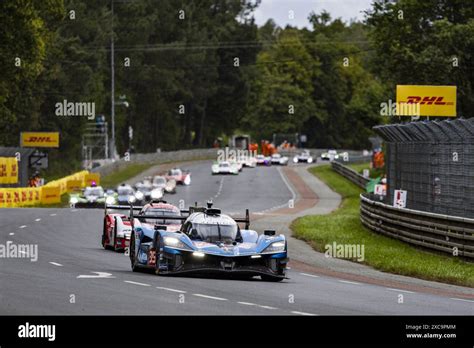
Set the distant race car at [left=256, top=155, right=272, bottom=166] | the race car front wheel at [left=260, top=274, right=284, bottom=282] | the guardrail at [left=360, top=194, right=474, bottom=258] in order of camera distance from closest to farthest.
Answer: the race car front wheel at [left=260, top=274, right=284, bottom=282], the guardrail at [left=360, top=194, right=474, bottom=258], the distant race car at [left=256, top=155, right=272, bottom=166]

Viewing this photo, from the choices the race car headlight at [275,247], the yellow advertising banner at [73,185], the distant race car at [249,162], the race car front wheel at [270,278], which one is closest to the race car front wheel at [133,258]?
the race car front wheel at [270,278]

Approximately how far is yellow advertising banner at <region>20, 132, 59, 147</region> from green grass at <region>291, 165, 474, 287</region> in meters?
44.8

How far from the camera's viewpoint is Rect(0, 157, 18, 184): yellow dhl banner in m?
61.9

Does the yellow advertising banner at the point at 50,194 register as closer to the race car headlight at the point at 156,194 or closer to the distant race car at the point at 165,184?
the race car headlight at the point at 156,194

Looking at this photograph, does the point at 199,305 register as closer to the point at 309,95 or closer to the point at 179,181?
the point at 179,181

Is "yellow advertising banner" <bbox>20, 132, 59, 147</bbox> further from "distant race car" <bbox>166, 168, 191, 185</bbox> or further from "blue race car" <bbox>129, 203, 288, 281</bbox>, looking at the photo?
"blue race car" <bbox>129, 203, 288, 281</bbox>

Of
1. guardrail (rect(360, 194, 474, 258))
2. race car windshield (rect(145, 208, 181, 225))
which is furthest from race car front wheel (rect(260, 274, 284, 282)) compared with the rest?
guardrail (rect(360, 194, 474, 258))

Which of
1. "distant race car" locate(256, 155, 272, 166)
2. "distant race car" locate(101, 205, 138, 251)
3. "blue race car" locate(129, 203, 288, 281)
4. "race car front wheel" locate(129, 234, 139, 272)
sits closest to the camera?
"blue race car" locate(129, 203, 288, 281)

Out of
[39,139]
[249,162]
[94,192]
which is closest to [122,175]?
[39,139]

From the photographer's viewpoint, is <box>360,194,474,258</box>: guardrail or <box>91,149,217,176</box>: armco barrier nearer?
<box>360,194,474,258</box>: guardrail
